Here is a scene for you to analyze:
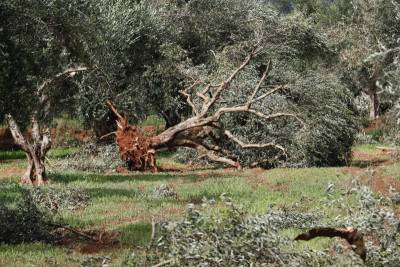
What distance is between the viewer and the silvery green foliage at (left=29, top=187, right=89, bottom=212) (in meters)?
14.0

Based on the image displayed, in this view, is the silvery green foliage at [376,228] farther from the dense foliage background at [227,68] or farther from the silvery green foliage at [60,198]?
the dense foliage background at [227,68]

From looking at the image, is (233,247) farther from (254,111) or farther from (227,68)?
(227,68)

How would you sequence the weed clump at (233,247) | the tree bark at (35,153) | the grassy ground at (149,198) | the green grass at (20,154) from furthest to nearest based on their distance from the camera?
1. the green grass at (20,154)
2. the tree bark at (35,153)
3. the grassy ground at (149,198)
4. the weed clump at (233,247)

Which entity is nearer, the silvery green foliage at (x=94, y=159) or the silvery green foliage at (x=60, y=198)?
the silvery green foliage at (x=60, y=198)

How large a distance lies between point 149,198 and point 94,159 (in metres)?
11.7

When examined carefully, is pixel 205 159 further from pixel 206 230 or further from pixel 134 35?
pixel 206 230

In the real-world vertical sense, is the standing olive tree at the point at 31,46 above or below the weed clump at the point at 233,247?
above

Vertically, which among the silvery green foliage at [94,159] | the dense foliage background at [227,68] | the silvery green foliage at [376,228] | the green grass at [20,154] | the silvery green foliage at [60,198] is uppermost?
the dense foliage background at [227,68]

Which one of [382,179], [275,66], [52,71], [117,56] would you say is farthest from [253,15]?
[52,71]

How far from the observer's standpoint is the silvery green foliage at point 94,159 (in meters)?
26.0

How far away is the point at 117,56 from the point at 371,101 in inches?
1160

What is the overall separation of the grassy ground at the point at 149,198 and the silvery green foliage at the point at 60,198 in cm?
32

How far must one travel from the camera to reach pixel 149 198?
15.8 metres

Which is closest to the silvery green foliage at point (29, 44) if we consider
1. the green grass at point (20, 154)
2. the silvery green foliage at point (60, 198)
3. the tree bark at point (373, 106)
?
the silvery green foliage at point (60, 198)
